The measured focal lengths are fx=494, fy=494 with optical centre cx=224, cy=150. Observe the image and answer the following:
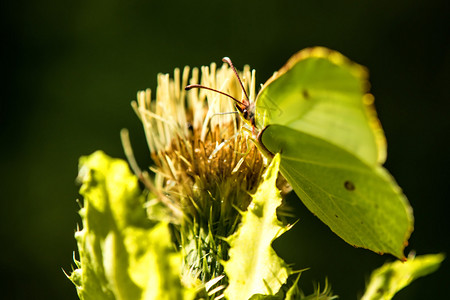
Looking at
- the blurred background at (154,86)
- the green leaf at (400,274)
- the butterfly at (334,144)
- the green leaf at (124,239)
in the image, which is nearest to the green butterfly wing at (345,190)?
the butterfly at (334,144)

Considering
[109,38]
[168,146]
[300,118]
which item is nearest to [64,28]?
[109,38]

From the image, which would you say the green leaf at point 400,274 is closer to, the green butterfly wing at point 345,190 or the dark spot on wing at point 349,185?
the green butterfly wing at point 345,190

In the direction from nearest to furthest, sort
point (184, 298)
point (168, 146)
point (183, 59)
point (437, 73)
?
1. point (184, 298)
2. point (168, 146)
3. point (183, 59)
4. point (437, 73)

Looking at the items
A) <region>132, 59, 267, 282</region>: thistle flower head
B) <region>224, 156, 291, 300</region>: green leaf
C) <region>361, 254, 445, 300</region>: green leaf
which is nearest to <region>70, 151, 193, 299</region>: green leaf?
<region>224, 156, 291, 300</region>: green leaf

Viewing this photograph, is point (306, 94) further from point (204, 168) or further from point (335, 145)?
point (204, 168)

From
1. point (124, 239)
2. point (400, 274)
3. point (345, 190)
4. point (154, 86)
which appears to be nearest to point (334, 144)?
point (345, 190)

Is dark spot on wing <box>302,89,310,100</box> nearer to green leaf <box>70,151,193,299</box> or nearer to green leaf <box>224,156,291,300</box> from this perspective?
green leaf <box>224,156,291,300</box>

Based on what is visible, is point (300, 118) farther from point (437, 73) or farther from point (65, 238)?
point (437, 73)
